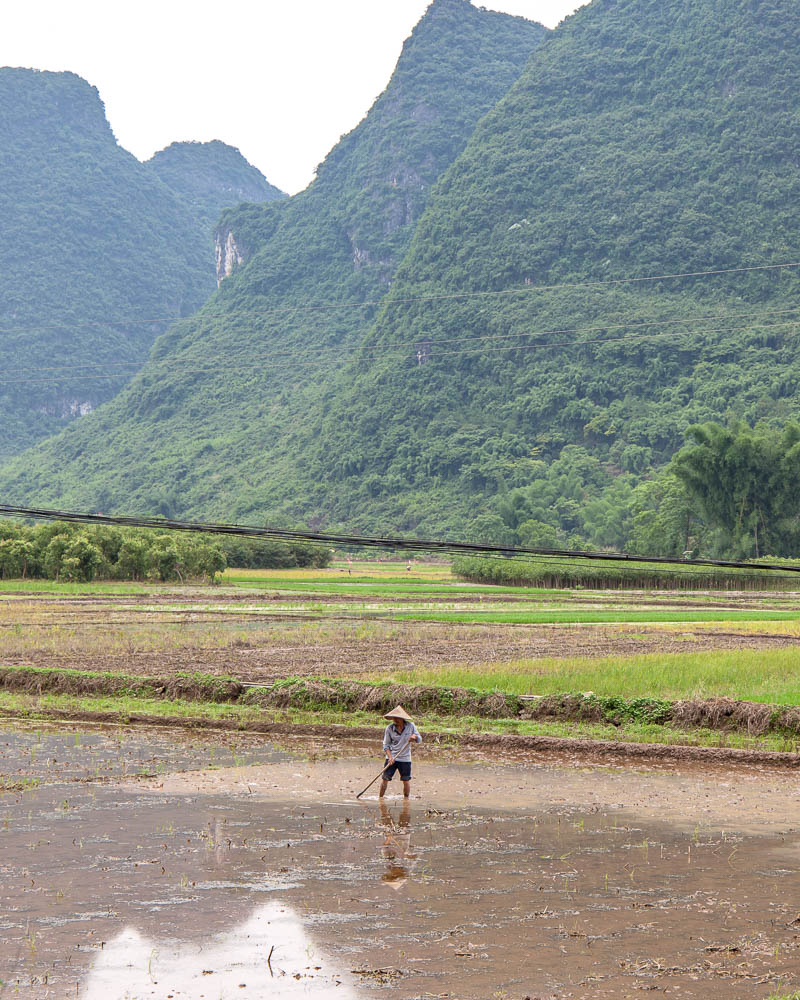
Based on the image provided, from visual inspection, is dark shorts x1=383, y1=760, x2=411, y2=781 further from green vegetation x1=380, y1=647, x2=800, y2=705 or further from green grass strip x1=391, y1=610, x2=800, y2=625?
green grass strip x1=391, y1=610, x2=800, y2=625

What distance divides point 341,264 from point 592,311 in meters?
75.5

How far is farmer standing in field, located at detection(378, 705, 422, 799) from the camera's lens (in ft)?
39.7

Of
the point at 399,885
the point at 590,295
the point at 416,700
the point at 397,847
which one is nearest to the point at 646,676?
the point at 416,700

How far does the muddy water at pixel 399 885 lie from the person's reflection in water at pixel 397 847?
32mm

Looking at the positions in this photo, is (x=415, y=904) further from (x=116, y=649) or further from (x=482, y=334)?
(x=482, y=334)

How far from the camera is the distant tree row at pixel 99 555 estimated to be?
53812mm

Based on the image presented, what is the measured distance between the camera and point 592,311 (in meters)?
127

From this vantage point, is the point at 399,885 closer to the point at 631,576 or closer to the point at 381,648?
the point at 381,648

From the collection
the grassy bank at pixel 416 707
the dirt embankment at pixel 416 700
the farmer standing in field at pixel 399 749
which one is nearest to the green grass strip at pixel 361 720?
the grassy bank at pixel 416 707

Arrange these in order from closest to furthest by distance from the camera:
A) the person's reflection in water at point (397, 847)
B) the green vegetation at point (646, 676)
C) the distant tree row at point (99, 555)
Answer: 1. the person's reflection in water at point (397, 847)
2. the green vegetation at point (646, 676)
3. the distant tree row at point (99, 555)

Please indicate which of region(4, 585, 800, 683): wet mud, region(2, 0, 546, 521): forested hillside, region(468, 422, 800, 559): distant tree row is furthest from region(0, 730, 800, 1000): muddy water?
region(2, 0, 546, 521): forested hillside

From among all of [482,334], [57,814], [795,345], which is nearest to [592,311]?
[482,334]

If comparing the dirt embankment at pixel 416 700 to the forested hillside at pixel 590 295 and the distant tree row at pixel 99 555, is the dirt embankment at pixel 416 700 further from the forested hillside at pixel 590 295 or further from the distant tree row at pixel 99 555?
the forested hillside at pixel 590 295

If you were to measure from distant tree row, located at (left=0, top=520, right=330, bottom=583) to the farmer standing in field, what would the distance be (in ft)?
142
